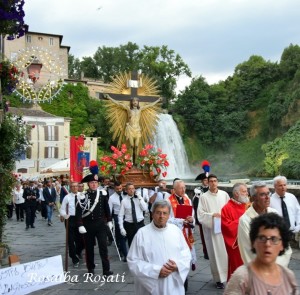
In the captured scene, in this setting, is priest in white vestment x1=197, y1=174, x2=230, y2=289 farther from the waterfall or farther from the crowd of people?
the waterfall

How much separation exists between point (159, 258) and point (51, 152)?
A: 44823 millimetres

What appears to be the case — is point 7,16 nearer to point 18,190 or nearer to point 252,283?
point 252,283

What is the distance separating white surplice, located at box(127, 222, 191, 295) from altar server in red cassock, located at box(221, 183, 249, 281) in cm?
173

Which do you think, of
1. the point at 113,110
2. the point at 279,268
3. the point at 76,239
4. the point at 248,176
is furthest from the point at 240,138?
the point at 279,268

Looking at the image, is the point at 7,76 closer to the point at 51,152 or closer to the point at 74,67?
the point at 51,152

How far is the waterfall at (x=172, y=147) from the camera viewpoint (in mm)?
50125

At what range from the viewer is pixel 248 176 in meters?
53.2

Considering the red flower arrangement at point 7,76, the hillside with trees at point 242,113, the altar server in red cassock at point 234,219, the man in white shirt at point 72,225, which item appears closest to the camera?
the altar server in red cassock at point 234,219

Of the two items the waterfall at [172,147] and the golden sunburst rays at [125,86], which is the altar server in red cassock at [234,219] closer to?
the golden sunburst rays at [125,86]

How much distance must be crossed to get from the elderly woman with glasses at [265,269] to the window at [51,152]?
151 feet

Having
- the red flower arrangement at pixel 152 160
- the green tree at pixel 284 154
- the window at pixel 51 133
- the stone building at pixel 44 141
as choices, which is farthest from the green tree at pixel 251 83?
the red flower arrangement at pixel 152 160

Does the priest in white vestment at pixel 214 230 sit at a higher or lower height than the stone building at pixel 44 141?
lower

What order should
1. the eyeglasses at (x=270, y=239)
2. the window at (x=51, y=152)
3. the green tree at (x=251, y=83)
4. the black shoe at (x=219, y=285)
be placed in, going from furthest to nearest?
the green tree at (x=251, y=83) → the window at (x=51, y=152) → the black shoe at (x=219, y=285) → the eyeglasses at (x=270, y=239)

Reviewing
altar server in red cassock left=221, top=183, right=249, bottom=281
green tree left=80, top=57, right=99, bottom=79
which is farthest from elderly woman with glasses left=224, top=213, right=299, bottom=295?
green tree left=80, top=57, right=99, bottom=79
